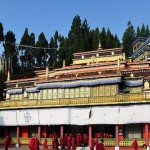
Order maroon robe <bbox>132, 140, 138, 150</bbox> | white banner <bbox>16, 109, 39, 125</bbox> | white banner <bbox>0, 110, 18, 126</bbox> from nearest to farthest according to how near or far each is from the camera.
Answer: maroon robe <bbox>132, 140, 138, 150</bbox>
white banner <bbox>16, 109, 39, 125</bbox>
white banner <bbox>0, 110, 18, 126</bbox>

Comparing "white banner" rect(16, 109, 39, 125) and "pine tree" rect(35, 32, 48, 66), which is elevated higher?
"pine tree" rect(35, 32, 48, 66)

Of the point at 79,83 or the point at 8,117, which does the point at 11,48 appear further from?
the point at 79,83

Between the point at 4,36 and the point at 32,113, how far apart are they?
37.4m

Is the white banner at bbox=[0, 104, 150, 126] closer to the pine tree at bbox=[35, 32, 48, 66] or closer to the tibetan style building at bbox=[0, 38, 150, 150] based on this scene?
the tibetan style building at bbox=[0, 38, 150, 150]

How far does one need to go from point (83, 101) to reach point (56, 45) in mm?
49134

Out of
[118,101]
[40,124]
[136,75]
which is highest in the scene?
[136,75]

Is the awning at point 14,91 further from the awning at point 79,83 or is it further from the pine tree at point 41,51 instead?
the pine tree at point 41,51

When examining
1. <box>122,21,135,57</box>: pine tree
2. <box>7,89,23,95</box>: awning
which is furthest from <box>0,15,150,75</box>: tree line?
<box>7,89,23,95</box>: awning

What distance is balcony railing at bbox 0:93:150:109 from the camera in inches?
1103

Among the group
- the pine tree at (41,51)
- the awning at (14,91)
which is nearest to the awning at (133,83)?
the awning at (14,91)

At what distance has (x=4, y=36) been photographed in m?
68.2

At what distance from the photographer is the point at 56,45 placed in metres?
78.8

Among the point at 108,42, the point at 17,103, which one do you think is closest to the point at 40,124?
Result: the point at 17,103

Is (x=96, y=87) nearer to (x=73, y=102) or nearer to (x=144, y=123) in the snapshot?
(x=73, y=102)
